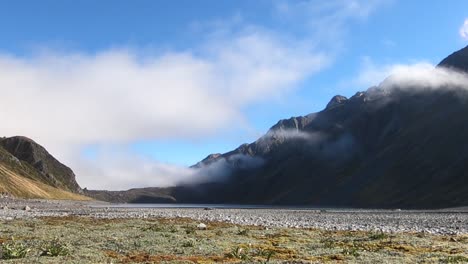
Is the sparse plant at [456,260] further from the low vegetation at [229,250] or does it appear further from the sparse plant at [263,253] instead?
the sparse plant at [263,253]

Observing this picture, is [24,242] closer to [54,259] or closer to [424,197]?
[54,259]

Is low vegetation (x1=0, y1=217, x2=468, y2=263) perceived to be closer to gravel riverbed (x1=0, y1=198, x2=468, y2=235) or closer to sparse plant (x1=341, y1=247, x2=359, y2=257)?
Answer: sparse plant (x1=341, y1=247, x2=359, y2=257)

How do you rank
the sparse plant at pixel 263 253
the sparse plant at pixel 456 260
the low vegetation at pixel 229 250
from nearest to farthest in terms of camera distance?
1. the sparse plant at pixel 456 260
2. the low vegetation at pixel 229 250
3. the sparse plant at pixel 263 253

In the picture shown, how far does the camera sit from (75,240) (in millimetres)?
28547

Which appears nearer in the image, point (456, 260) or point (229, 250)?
point (456, 260)

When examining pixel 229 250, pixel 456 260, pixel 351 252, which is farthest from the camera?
pixel 229 250

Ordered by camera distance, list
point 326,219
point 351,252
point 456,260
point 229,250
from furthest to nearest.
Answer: point 326,219 → point 229,250 → point 351,252 → point 456,260

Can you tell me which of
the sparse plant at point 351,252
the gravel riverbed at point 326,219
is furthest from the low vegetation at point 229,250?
the gravel riverbed at point 326,219

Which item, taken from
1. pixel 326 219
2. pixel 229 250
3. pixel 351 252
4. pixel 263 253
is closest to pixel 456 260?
pixel 351 252

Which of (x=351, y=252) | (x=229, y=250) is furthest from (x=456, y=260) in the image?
(x=229, y=250)

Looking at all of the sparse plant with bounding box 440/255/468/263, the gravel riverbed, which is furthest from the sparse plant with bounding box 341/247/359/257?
the gravel riverbed

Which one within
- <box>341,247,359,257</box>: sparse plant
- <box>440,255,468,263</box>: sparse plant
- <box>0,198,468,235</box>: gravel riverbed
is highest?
<box>0,198,468,235</box>: gravel riverbed

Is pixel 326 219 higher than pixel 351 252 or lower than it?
higher

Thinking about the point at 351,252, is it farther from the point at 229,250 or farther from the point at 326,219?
the point at 326,219
